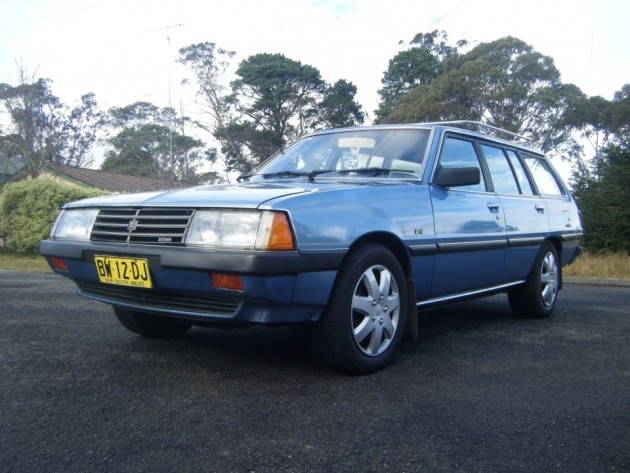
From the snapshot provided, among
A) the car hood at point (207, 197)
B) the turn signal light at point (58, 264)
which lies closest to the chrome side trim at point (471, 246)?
the car hood at point (207, 197)

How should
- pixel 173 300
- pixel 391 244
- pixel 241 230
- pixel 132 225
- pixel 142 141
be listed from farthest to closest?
1. pixel 142 141
2. pixel 391 244
3. pixel 132 225
4. pixel 173 300
5. pixel 241 230

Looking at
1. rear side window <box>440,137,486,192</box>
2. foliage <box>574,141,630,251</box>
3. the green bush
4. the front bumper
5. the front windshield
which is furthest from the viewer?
the green bush

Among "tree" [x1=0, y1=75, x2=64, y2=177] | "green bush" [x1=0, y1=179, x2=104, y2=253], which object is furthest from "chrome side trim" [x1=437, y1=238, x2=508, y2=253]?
"tree" [x1=0, y1=75, x2=64, y2=177]

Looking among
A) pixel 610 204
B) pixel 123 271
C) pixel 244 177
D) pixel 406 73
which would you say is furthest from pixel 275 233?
pixel 406 73

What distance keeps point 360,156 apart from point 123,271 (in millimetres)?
1829

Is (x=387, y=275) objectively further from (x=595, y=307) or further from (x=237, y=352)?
(x=595, y=307)

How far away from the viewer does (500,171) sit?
479 cm

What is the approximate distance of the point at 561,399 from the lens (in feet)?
9.00

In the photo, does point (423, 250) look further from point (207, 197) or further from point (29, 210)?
point (29, 210)

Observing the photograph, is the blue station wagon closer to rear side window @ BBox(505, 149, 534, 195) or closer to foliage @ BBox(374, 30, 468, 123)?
rear side window @ BBox(505, 149, 534, 195)

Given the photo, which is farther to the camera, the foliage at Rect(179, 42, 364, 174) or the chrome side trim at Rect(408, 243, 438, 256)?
the foliage at Rect(179, 42, 364, 174)

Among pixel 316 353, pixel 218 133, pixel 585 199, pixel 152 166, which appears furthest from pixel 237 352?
pixel 152 166

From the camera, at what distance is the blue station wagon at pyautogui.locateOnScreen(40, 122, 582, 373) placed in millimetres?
2701

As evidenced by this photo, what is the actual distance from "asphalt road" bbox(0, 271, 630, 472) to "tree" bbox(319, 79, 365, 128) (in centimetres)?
2840
